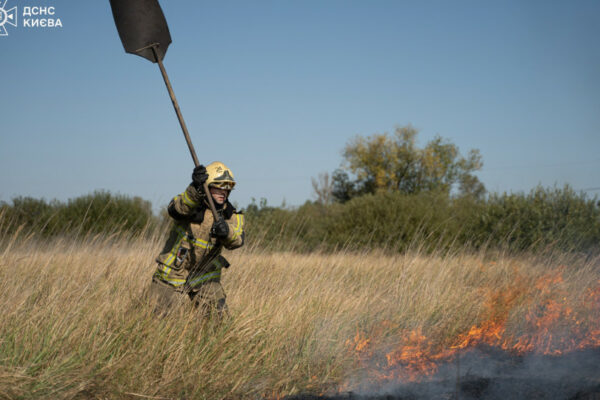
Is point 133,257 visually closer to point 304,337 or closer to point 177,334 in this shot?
point 177,334

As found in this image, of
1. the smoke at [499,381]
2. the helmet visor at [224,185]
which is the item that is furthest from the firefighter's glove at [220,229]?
the smoke at [499,381]

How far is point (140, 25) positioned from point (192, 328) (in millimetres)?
2851

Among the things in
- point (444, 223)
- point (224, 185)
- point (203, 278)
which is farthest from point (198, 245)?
point (444, 223)

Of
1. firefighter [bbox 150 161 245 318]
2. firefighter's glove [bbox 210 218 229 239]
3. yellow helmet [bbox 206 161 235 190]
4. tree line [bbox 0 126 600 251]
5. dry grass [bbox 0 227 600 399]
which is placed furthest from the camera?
tree line [bbox 0 126 600 251]

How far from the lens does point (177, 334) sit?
3.84 m

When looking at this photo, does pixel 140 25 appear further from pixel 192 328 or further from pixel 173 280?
pixel 192 328

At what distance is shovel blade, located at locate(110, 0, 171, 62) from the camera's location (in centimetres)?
435

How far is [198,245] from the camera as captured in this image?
4.27 metres

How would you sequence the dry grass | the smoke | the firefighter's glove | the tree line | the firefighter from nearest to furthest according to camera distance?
1. the dry grass
2. the smoke
3. the firefighter's glove
4. the firefighter
5. the tree line

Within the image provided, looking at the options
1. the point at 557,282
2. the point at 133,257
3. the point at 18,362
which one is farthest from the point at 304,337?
the point at 557,282

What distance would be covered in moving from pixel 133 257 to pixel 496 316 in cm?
453

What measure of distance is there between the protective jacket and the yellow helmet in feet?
0.62

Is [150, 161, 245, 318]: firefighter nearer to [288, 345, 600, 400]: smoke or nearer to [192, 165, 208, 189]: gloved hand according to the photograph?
[192, 165, 208, 189]: gloved hand

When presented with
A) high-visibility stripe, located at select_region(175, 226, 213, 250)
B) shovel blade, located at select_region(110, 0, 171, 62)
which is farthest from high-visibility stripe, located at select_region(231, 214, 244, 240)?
shovel blade, located at select_region(110, 0, 171, 62)
